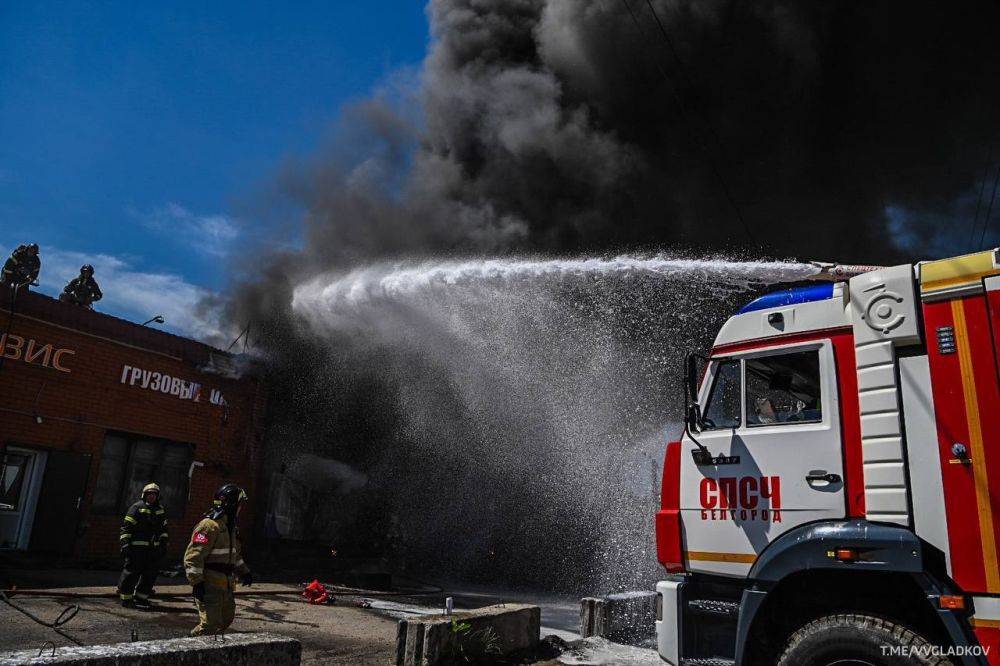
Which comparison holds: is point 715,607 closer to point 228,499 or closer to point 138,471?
point 228,499

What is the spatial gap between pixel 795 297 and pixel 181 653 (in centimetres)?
443

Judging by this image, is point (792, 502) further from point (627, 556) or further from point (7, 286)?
point (627, 556)

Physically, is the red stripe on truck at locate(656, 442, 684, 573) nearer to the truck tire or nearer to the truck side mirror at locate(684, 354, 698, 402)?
the truck side mirror at locate(684, 354, 698, 402)

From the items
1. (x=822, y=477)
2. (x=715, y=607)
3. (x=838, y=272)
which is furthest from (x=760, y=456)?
(x=838, y=272)

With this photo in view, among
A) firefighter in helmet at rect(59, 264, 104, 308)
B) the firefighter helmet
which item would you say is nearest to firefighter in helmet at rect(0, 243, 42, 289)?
firefighter in helmet at rect(59, 264, 104, 308)

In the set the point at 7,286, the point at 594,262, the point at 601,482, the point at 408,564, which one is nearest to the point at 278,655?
Answer: the point at 594,262

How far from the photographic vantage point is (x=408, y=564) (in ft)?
57.1

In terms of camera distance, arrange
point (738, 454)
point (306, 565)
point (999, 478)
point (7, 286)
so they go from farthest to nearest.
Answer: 1. point (306, 565)
2. point (7, 286)
3. point (738, 454)
4. point (999, 478)

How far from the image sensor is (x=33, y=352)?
35.0ft

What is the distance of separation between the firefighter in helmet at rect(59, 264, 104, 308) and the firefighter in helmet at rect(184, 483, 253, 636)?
12.0 meters

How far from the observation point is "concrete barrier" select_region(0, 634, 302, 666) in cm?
250

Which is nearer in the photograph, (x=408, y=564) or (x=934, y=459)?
(x=934, y=459)

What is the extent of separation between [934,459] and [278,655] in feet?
12.6

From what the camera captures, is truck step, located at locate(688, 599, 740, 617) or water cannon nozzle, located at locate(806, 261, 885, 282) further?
water cannon nozzle, located at locate(806, 261, 885, 282)
